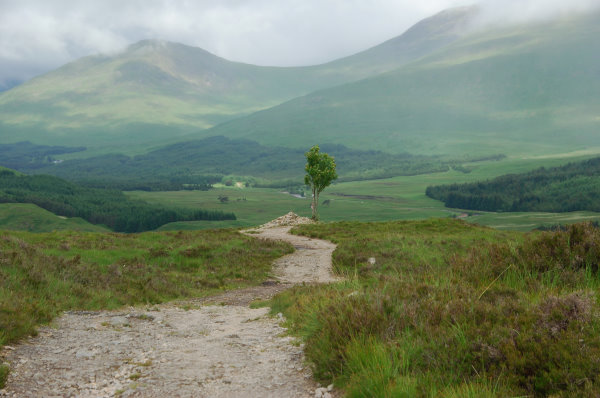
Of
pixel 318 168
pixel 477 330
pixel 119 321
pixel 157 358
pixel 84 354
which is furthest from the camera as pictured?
pixel 318 168

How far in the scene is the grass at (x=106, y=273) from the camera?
1272 cm

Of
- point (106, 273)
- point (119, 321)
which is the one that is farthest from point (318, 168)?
point (119, 321)

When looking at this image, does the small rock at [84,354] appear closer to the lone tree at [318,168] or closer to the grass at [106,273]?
the grass at [106,273]

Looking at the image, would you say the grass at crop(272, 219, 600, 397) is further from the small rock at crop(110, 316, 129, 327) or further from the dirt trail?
the small rock at crop(110, 316, 129, 327)

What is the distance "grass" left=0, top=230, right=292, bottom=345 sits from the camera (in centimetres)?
1272

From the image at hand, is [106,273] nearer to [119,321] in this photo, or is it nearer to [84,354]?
[119,321]

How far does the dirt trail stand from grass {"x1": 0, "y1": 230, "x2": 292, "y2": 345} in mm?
944

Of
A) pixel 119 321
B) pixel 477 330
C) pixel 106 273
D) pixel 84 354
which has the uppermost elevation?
pixel 477 330

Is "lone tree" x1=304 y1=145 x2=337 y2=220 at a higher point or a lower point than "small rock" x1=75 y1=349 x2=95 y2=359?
higher

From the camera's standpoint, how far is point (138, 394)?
7.50 m

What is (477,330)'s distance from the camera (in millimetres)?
7273

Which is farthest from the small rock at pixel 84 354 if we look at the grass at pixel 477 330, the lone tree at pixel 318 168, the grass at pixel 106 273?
the lone tree at pixel 318 168

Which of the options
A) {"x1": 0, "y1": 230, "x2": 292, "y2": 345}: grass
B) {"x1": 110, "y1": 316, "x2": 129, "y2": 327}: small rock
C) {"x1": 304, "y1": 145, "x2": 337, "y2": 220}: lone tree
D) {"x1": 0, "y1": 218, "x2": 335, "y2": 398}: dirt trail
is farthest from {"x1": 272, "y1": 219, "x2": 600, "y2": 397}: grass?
{"x1": 304, "y1": 145, "x2": 337, "y2": 220}: lone tree

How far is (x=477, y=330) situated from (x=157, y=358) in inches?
233
